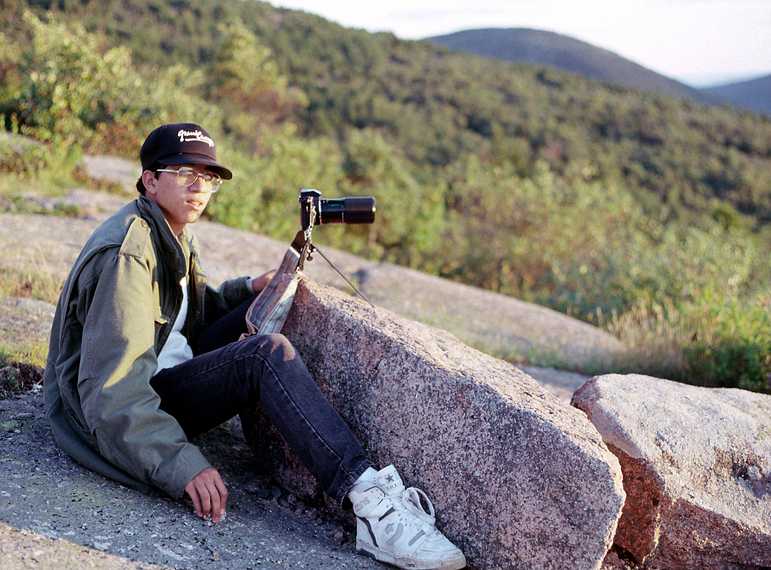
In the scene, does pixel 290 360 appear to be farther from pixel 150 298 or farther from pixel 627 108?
pixel 627 108

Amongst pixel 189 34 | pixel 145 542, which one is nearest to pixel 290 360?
pixel 145 542

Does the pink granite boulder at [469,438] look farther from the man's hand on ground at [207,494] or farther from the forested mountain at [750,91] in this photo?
the forested mountain at [750,91]

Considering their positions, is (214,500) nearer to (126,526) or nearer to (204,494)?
(204,494)

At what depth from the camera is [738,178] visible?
2859 centimetres

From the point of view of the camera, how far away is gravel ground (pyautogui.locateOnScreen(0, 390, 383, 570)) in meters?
2.46

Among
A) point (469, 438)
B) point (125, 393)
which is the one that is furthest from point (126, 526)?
point (469, 438)

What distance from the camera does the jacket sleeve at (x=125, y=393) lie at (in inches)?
106

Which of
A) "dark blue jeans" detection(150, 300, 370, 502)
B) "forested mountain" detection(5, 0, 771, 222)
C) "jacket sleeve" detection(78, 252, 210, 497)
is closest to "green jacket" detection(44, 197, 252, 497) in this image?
"jacket sleeve" detection(78, 252, 210, 497)

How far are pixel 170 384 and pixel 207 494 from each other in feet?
1.68

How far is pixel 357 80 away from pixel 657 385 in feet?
106

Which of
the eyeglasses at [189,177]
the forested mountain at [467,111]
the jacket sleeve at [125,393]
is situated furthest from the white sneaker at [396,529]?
the forested mountain at [467,111]

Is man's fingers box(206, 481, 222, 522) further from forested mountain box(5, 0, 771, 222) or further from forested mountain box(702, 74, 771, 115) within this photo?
forested mountain box(702, 74, 771, 115)

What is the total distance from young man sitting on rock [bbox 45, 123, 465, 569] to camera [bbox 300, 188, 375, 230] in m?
0.37

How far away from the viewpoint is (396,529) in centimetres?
273
